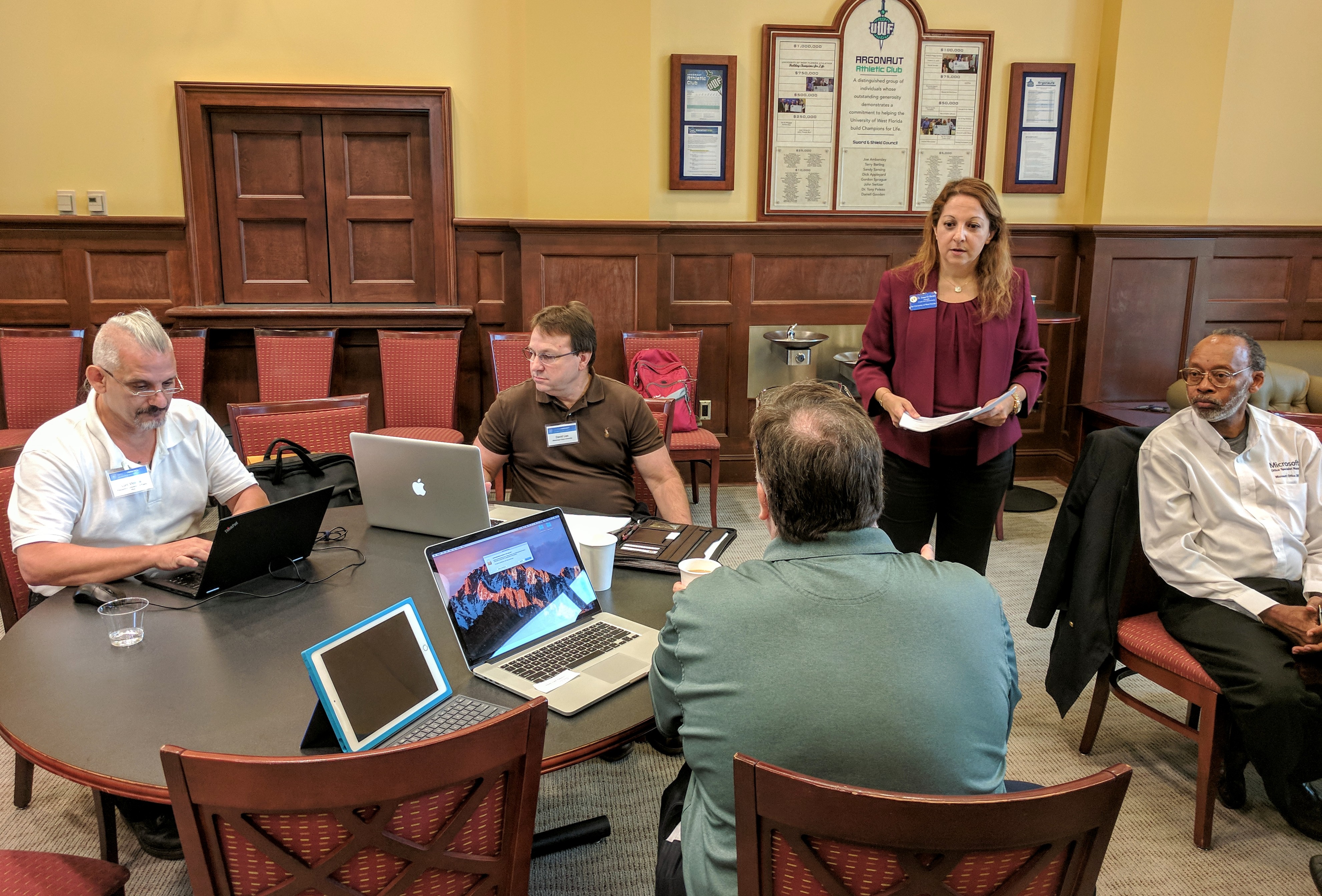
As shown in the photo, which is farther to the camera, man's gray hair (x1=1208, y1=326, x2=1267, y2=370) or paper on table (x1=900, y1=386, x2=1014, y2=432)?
paper on table (x1=900, y1=386, x2=1014, y2=432)

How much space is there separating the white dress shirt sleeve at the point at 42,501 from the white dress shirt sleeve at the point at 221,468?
0.36m

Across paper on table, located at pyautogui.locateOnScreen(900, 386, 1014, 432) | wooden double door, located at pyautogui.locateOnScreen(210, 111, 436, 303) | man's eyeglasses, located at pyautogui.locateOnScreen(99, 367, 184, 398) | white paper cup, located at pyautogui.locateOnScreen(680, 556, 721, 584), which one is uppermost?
wooden double door, located at pyautogui.locateOnScreen(210, 111, 436, 303)

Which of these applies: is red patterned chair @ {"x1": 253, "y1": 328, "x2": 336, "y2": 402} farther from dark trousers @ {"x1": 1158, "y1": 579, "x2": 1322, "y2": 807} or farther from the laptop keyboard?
dark trousers @ {"x1": 1158, "y1": 579, "x2": 1322, "y2": 807}

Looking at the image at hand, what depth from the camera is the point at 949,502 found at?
106 inches

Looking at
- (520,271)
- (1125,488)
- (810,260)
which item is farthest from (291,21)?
(1125,488)

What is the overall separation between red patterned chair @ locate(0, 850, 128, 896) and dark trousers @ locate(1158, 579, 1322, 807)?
2.32 meters

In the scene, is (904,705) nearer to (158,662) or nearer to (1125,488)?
(158,662)

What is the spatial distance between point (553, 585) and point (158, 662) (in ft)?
2.30

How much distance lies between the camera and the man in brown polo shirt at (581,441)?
8.80ft

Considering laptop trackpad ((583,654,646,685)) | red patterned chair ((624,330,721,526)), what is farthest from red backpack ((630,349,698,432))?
laptop trackpad ((583,654,646,685))

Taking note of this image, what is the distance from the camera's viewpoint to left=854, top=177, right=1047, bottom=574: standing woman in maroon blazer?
261cm

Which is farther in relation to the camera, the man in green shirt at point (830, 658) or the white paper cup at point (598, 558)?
the white paper cup at point (598, 558)

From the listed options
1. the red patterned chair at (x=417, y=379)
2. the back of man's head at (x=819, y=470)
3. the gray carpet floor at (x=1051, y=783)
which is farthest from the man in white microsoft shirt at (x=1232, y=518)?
the red patterned chair at (x=417, y=379)

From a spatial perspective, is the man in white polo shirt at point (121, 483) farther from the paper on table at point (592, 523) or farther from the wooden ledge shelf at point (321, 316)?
the wooden ledge shelf at point (321, 316)
